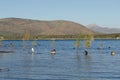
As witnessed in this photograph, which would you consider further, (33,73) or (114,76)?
(33,73)

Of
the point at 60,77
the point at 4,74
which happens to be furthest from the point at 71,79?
the point at 4,74

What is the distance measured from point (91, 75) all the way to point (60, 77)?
5452 millimetres

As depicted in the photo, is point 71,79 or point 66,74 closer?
point 71,79

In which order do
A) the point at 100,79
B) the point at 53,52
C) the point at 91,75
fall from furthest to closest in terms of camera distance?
the point at 53,52
the point at 91,75
the point at 100,79

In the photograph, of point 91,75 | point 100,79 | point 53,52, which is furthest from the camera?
point 53,52

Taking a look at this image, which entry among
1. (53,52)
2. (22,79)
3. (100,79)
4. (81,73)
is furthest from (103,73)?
(53,52)

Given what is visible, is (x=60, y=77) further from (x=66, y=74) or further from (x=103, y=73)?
(x=103, y=73)

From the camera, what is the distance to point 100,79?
5612 centimetres

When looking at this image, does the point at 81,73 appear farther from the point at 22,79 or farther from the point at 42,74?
the point at 22,79

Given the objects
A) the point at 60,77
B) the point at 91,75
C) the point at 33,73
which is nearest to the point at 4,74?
the point at 33,73

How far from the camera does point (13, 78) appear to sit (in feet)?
189

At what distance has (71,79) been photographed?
56.2 meters

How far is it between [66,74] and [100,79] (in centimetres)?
800

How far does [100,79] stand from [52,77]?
721 cm
